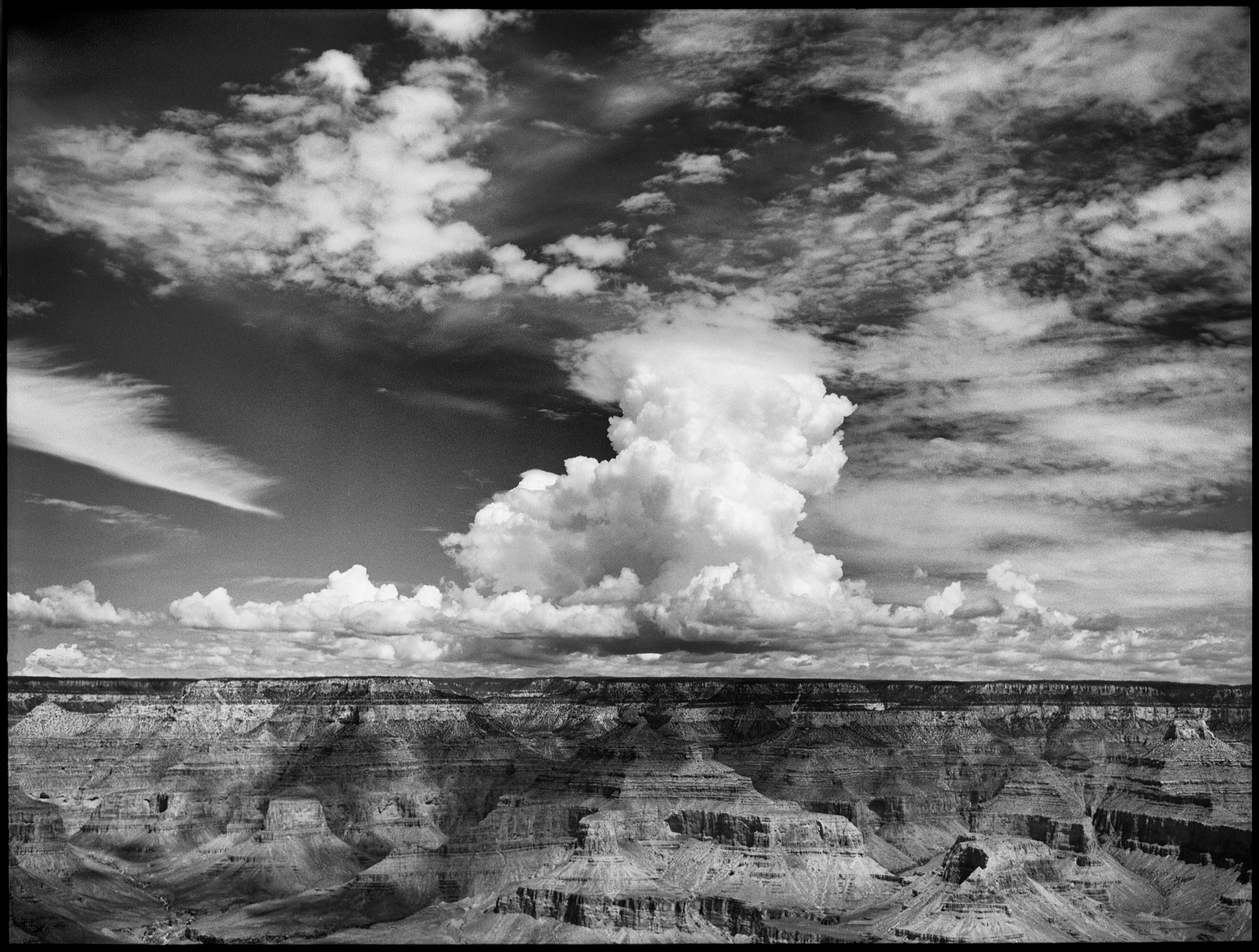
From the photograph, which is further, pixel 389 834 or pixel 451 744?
pixel 451 744

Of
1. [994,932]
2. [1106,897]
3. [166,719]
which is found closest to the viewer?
[994,932]

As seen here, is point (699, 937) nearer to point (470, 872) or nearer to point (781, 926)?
point (781, 926)

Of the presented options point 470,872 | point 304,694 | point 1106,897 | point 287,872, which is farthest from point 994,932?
point 304,694

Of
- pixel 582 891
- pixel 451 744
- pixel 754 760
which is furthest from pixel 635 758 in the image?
pixel 582 891

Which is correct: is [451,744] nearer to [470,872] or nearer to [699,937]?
[470,872]

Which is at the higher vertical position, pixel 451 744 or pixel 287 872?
pixel 451 744

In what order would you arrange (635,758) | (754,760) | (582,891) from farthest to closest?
(754,760) < (635,758) < (582,891)
